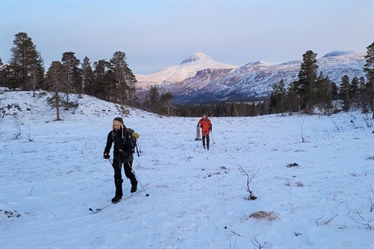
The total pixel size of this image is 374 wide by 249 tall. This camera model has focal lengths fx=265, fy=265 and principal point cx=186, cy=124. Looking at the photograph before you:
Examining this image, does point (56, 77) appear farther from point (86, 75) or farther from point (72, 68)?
point (86, 75)

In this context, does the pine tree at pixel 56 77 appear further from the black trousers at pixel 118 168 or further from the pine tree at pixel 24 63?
the black trousers at pixel 118 168

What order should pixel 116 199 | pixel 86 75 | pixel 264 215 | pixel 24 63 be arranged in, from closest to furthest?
pixel 264 215 → pixel 116 199 → pixel 24 63 → pixel 86 75

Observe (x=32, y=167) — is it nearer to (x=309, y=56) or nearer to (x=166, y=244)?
(x=166, y=244)

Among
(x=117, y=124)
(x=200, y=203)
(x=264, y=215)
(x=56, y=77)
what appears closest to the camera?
(x=264, y=215)

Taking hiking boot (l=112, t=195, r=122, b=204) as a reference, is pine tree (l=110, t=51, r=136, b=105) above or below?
above

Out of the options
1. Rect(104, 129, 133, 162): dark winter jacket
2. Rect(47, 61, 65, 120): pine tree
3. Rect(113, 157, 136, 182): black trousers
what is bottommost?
Rect(113, 157, 136, 182): black trousers

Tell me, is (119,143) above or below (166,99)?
below

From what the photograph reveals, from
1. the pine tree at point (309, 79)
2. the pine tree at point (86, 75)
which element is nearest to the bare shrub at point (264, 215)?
the pine tree at point (309, 79)

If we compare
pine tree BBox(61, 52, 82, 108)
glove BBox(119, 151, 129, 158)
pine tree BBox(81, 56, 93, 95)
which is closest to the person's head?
glove BBox(119, 151, 129, 158)

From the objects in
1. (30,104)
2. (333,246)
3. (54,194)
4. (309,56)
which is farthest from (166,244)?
(309,56)

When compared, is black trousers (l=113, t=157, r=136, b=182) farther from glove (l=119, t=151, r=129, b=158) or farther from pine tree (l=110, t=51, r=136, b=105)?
pine tree (l=110, t=51, r=136, b=105)

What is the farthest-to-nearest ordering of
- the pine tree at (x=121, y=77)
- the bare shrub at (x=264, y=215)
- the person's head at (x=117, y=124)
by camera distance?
the pine tree at (x=121, y=77), the person's head at (x=117, y=124), the bare shrub at (x=264, y=215)

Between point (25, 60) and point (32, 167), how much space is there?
4369 centimetres

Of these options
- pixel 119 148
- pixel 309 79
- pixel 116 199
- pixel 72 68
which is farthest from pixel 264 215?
pixel 72 68
